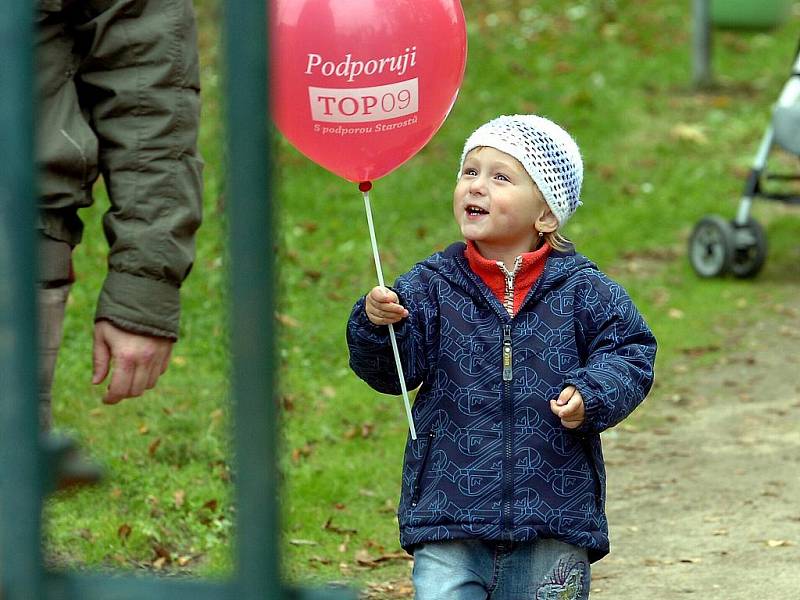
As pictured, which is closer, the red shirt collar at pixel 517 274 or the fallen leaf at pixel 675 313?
the red shirt collar at pixel 517 274

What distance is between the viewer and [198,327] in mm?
7141

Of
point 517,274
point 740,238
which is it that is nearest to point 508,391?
point 517,274

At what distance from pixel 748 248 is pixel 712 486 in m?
2.96

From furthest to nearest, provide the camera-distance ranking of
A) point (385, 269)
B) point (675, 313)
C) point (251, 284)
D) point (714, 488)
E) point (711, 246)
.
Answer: point (711, 246) → point (385, 269) → point (675, 313) → point (714, 488) → point (251, 284)

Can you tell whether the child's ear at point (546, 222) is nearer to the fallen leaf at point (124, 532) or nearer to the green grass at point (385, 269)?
the green grass at point (385, 269)

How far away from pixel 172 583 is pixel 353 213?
771 cm

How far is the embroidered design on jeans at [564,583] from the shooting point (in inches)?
128

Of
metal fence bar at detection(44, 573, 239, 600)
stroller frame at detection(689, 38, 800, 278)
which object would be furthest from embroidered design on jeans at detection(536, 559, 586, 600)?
stroller frame at detection(689, 38, 800, 278)

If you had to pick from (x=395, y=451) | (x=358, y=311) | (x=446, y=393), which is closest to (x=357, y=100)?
(x=358, y=311)

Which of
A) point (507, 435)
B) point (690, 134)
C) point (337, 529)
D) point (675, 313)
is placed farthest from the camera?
point (690, 134)

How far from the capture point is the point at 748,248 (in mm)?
8227

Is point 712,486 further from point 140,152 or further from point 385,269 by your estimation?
point 140,152

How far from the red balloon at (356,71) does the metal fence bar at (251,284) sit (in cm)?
212

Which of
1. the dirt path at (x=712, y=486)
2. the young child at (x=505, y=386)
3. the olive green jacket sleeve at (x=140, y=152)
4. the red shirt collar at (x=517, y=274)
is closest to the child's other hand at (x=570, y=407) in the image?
the young child at (x=505, y=386)
